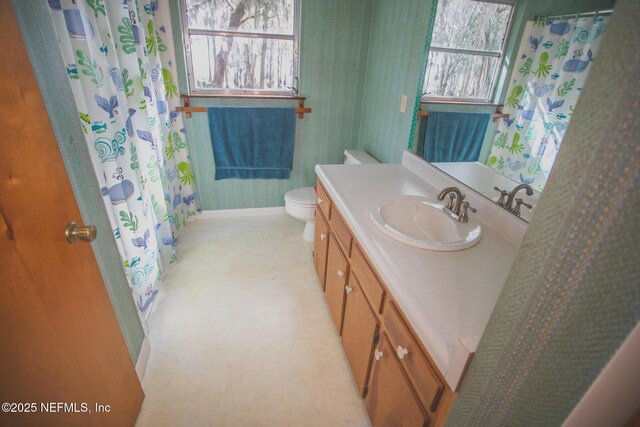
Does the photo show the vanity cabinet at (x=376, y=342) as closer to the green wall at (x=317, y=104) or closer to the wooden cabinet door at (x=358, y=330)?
the wooden cabinet door at (x=358, y=330)

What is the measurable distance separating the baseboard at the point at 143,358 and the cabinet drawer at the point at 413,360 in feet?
3.97

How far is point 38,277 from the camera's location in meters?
0.73

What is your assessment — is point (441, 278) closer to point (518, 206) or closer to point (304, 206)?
point (518, 206)

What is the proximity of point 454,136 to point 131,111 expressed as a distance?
169cm

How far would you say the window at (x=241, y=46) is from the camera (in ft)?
7.32

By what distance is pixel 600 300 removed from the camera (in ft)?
1.05

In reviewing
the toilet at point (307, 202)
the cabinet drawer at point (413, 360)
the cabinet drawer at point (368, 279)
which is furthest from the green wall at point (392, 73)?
the cabinet drawer at point (413, 360)

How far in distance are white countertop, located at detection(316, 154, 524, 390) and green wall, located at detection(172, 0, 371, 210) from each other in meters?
1.46

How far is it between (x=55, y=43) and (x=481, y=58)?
162 cm

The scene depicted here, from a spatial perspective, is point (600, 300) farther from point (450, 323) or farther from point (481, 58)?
point (481, 58)

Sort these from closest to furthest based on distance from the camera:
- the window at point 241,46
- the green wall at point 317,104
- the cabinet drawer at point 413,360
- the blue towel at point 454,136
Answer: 1. the cabinet drawer at point 413,360
2. the blue towel at point 454,136
3. the window at point 241,46
4. the green wall at point 317,104

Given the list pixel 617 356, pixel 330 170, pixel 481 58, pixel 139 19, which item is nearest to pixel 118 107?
pixel 139 19

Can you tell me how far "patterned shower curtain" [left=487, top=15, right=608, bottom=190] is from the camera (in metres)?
0.91

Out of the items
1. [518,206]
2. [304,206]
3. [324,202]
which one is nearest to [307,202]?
[304,206]
